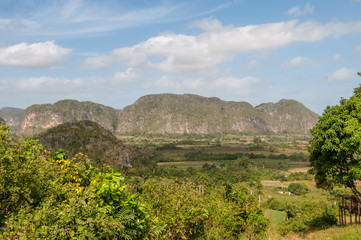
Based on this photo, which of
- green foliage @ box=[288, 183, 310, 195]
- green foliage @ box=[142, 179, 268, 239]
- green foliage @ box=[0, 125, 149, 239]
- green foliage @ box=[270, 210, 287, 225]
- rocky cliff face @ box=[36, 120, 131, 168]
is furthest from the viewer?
rocky cliff face @ box=[36, 120, 131, 168]

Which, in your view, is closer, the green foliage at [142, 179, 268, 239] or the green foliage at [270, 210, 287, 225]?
the green foliage at [142, 179, 268, 239]

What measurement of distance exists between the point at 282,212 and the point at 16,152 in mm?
76584

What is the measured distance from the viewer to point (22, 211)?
6387 mm

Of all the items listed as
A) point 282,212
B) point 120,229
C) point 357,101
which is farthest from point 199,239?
point 282,212

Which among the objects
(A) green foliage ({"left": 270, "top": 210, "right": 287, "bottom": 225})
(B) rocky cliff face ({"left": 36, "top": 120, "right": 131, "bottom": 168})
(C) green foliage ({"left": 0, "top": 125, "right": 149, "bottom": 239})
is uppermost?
(C) green foliage ({"left": 0, "top": 125, "right": 149, "bottom": 239})

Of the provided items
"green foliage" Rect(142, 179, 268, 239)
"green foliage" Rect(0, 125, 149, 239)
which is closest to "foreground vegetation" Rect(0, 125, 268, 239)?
"green foliage" Rect(0, 125, 149, 239)

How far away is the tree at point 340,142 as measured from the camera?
18.3 metres

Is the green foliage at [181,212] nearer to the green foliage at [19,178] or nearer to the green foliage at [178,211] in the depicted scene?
the green foliage at [178,211]

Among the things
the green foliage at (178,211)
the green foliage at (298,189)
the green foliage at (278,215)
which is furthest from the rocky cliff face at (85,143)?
the green foliage at (178,211)

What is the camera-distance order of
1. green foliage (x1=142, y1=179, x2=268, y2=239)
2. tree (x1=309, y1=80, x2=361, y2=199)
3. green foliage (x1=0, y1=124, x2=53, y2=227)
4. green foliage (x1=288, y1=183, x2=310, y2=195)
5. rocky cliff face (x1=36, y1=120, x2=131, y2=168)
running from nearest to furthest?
1. green foliage (x1=0, y1=124, x2=53, y2=227)
2. green foliage (x1=142, y1=179, x2=268, y2=239)
3. tree (x1=309, y1=80, x2=361, y2=199)
4. green foliage (x1=288, y1=183, x2=310, y2=195)
5. rocky cliff face (x1=36, y1=120, x2=131, y2=168)

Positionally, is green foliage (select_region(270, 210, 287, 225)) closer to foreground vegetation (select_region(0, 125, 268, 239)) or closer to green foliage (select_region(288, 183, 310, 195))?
green foliage (select_region(288, 183, 310, 195))

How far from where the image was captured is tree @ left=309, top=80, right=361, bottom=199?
60.0ft

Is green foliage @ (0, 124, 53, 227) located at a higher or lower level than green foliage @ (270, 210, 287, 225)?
higher

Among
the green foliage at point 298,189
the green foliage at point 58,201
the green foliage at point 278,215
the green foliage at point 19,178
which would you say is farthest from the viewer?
the green foliage at point 298,189
